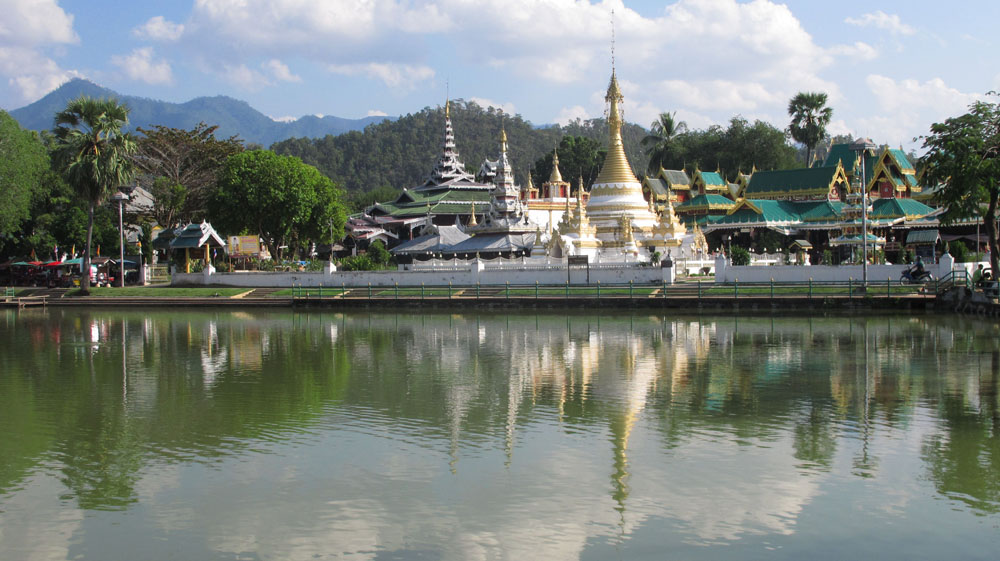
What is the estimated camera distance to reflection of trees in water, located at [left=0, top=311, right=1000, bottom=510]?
1302 cm

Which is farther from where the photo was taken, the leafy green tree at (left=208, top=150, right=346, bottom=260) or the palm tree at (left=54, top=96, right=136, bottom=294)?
the leafy green tree at (left=208, top=150, right=346, bottom=260)

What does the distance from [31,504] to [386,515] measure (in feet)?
13.3

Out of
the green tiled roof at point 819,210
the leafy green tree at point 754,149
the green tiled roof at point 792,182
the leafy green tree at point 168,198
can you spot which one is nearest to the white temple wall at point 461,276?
the leafy green tree at point 168,198

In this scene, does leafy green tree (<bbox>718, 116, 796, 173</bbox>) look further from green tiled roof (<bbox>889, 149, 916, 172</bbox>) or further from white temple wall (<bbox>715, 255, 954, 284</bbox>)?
white temple wall (<bbox>715, 255, 954, 284</bbox>)

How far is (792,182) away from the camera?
59.5m

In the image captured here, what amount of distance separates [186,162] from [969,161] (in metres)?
49.1

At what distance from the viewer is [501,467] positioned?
11898mm

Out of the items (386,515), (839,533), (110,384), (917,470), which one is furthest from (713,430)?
(110,384)

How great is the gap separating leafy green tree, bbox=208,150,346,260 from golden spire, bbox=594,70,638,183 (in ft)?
50.3

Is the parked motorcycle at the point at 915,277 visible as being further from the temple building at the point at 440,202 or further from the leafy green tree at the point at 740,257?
the temple building at the point at 440,202

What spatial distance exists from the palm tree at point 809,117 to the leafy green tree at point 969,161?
41.7 m

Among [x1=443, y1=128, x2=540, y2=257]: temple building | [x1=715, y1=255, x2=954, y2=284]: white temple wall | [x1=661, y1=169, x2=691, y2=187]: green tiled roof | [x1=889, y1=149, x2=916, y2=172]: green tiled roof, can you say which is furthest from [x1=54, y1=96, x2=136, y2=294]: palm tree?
[x1=889, y1=149, x2=916, y2=172]: green tiled roof

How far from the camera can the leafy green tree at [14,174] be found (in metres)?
48.9

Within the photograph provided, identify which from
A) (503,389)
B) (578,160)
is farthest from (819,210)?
(578,160)
